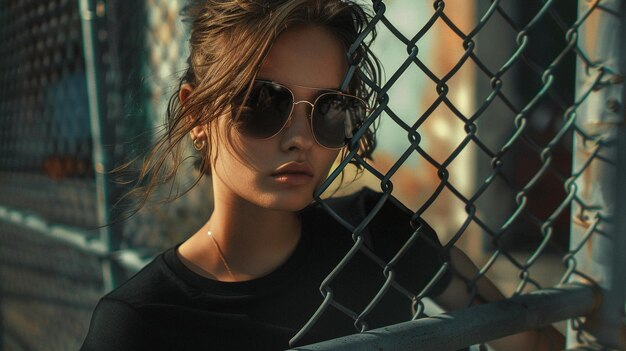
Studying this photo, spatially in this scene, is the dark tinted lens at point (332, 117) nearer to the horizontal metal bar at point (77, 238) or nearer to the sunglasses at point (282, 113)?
the sunglasses at point (282, 113)

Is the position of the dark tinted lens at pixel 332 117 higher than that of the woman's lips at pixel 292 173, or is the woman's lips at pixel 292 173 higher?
the dark tinted lens at pixel 332 117

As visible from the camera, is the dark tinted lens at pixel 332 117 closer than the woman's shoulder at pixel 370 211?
Yes

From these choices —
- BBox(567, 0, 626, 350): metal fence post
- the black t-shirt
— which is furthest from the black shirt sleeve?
BBox(567, 0, 626, 350): metal fence post

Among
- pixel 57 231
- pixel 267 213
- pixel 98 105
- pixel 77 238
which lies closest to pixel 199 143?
pixel 267 213

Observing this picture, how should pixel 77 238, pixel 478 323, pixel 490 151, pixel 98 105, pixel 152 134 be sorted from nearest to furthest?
pixel 478 323
pixel 490 151
pixel 152 134
pixel 98 105
pixel 77 238

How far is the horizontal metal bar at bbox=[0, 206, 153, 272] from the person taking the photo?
2.16 metres

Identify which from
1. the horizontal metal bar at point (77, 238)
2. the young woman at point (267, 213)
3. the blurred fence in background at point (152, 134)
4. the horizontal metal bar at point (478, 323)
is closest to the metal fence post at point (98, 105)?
the blurred fence in background at point (152, 134)

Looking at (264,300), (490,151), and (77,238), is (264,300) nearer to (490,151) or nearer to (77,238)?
(490,151)

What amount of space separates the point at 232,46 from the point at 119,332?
539 millimetres

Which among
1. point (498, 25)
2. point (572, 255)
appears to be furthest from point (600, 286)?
point (498, 25)

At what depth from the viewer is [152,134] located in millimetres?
1569

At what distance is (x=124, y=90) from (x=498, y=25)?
10.4 ft

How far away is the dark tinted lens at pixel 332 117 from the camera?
1.15 m

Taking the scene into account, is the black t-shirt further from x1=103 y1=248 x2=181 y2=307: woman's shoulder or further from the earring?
the earring
